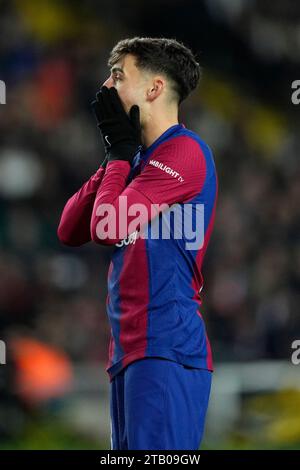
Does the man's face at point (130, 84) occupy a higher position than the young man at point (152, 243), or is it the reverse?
the man's face at point (130, 84)

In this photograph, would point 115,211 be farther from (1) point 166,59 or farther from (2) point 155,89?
(1) point 166,59

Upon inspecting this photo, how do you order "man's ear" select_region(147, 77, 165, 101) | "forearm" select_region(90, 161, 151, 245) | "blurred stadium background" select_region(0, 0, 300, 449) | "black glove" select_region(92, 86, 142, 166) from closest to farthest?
1. "forearm" select_region(90, 161, 151, 245)
2. "black glove" select_region(92, 86, 142, 166)
3. "man's ear" select_region(147, 77, 165, 101)
4. "blurred stadium background" select_region(0, 0, 300, 449)

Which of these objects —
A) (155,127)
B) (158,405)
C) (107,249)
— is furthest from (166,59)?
(107,249)

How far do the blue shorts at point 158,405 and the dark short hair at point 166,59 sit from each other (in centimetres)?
99

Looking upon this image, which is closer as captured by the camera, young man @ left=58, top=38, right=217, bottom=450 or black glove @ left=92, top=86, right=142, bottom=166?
young man @ left=58, top=38, right=217, bottom=450

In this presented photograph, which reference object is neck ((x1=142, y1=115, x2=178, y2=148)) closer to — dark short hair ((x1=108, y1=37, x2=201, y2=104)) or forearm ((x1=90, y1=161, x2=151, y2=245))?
dark short hair ((x1=108, y1=37, x2=201, y2=104))

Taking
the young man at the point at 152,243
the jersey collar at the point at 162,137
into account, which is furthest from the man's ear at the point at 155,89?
the jersey collar at the point at 162,137

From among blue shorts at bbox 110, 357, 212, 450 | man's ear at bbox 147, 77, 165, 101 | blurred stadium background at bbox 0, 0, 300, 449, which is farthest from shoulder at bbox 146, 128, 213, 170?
blurred stadium background at bbox 0, 0, 300, 449

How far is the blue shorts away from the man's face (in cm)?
91

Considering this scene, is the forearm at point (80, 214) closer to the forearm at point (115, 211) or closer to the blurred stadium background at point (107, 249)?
the forearm at point (115, 211)

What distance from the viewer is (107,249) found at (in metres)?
9.87

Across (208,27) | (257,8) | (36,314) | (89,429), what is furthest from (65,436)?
(257,8)

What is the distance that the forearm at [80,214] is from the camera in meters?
3.92

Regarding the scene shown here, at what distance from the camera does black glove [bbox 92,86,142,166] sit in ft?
12.5
